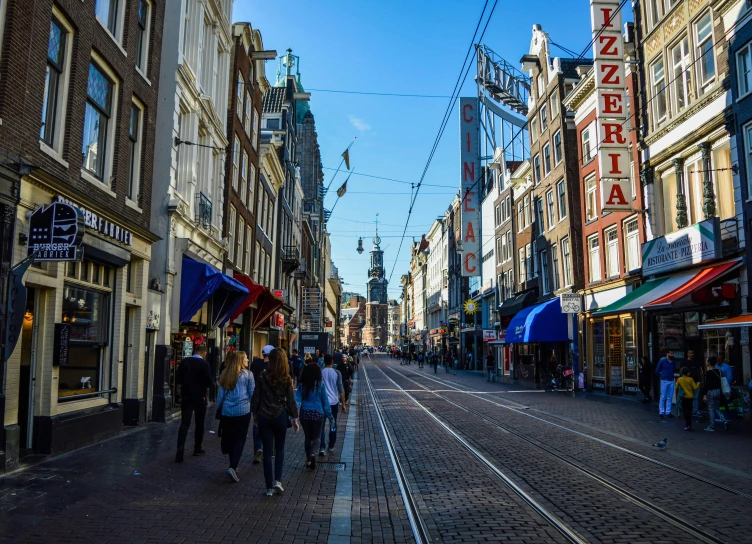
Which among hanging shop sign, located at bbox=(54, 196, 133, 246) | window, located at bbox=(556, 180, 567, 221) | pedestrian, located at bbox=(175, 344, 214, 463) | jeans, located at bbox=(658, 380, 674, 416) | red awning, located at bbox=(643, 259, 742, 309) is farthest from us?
window, located at bbox=(556, 180, 567, 221)

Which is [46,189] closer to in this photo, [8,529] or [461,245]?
[8,529]

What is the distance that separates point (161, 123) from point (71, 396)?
7535 millimetres

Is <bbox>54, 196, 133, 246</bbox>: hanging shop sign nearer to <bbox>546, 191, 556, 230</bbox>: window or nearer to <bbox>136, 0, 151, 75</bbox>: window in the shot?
<bbox>136, 0, 151, 75</bbox>: window

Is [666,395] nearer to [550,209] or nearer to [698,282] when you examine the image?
[698,282]

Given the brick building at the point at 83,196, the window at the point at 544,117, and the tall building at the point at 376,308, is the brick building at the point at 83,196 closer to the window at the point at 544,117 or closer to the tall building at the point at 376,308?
the window at the point at 544,117

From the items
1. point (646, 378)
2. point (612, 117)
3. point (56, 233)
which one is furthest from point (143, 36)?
point (646, 378)

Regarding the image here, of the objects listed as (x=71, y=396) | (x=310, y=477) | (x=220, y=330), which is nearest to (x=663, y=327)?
(x=220, y=330)

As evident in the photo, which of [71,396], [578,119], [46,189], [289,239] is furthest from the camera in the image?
[289,239]

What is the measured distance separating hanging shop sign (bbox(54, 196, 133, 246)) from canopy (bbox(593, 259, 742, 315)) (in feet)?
47.5

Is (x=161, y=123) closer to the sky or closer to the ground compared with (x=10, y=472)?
closer to the sky

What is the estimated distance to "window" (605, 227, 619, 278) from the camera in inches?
1026

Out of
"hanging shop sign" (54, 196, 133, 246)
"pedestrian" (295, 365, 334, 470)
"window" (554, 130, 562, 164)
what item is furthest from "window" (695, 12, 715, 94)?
"hanging shop sign" (54, 196, 133, 246)

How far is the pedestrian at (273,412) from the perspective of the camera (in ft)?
24.7

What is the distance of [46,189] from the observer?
32.0 feet
